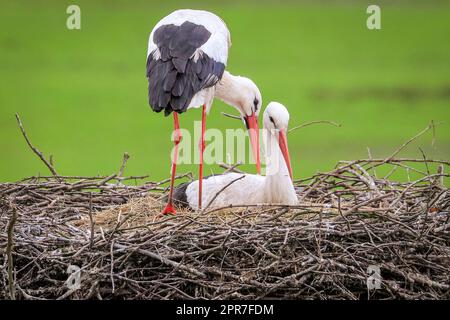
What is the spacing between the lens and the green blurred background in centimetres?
1638

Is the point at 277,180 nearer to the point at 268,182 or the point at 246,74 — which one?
the point at 268,182

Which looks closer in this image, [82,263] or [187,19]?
[82,263]

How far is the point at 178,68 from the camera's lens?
589 centimetres

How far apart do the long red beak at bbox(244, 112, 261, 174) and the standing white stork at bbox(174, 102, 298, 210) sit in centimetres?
69

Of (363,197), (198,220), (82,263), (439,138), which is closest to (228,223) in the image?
(198,220)

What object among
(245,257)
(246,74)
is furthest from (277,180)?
(246,74)

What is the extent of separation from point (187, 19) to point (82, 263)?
5.82 feet

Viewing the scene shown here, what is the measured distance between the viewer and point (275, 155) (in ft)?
20.2

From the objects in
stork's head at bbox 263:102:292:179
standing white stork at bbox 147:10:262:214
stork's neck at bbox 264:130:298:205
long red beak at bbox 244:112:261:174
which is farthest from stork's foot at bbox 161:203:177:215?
long red beak at bbox 244:112:261:174

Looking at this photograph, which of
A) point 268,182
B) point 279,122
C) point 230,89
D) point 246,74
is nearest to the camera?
point 268,182

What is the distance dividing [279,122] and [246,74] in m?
12.7

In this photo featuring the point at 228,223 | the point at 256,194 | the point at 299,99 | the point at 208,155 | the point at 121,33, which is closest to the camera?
the point at 228,223

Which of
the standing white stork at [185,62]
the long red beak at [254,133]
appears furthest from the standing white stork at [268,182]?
the long red beak at [254,133]

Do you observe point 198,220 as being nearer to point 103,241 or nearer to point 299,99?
point 103,241
